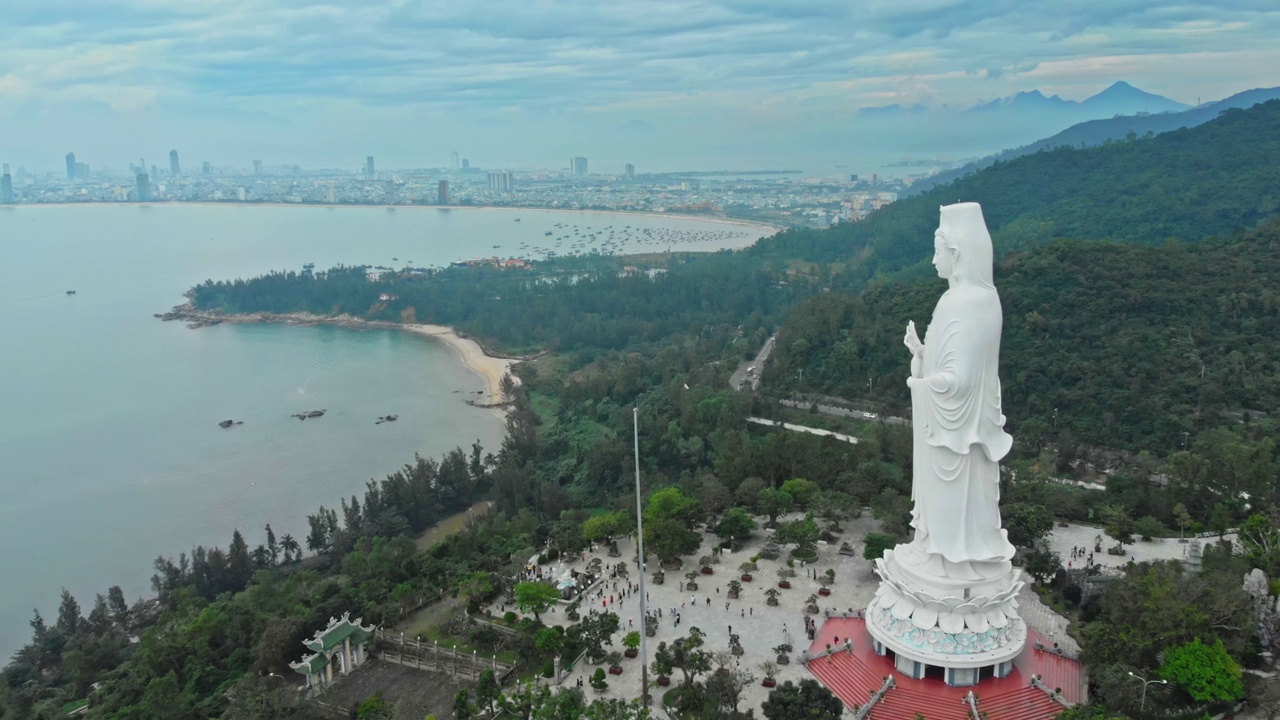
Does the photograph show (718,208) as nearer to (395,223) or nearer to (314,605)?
(395,223)

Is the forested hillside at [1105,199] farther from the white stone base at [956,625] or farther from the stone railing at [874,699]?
the stone railing at [874,699]

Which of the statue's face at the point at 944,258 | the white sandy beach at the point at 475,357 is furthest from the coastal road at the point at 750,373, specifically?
the statue's face at the point at 944,258

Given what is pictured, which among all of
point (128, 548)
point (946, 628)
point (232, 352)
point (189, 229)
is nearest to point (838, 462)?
point (946, 628)

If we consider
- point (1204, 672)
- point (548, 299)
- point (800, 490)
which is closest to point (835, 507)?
point (800, 490)

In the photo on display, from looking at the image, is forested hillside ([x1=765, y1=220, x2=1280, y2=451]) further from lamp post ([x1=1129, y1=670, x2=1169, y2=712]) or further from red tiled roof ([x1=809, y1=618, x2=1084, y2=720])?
lamp post ([x1=1129, y1=670, x2=1169, y2=712])

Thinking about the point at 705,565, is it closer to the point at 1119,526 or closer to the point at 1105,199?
the point at 1119,526

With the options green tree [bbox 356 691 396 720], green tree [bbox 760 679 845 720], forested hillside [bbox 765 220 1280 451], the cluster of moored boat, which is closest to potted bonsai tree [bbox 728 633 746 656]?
green tree [bbox 760 679 845 720]

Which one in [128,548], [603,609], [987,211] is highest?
[987,211]
